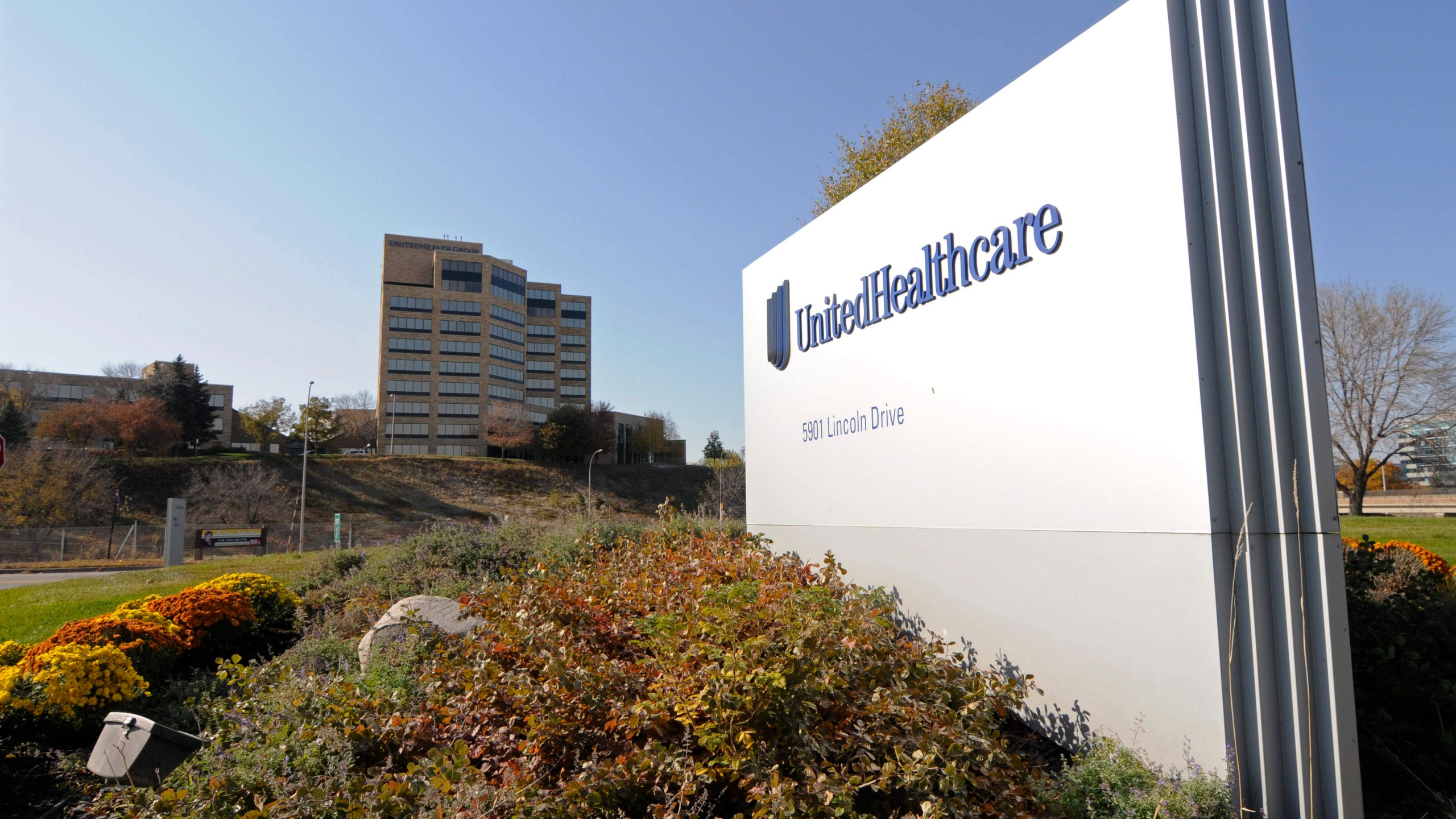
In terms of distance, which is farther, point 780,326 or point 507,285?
point 507,285

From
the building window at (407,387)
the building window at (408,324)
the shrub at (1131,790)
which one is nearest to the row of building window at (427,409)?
the building window at (407,387)

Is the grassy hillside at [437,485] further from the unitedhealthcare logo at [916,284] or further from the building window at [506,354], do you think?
the unitedhealthcare logo at [916,284]

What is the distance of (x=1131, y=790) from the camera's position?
125 inches

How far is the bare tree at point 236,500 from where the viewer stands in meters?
40.7

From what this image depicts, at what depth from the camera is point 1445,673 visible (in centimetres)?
416

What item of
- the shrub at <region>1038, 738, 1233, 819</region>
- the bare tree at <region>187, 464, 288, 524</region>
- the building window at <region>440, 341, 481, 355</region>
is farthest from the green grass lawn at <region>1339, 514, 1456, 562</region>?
the building window at <region>440, 341, 481, 355</region>

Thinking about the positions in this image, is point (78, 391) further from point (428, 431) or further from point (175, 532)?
point (175, 532)

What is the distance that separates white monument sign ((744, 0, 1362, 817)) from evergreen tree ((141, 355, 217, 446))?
65.3 metres

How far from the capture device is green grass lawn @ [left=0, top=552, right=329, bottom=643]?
10.7m

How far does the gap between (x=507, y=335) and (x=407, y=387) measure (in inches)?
459

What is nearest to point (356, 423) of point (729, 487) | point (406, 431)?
point (406, 431)

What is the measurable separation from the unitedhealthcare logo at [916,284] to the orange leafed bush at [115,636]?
6.36m

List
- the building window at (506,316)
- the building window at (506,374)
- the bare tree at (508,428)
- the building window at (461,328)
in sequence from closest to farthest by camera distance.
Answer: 1. the bare tree at (508,428)
2. the building window at (461,328)
3. the building window at (506,374)
4. the building window at (506,316)

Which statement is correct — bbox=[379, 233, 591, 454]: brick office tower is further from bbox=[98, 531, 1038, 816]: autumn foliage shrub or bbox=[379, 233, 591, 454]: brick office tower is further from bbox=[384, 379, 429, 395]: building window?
bbox=[98, 531, 1038, 816]: autumn foliage shrub
